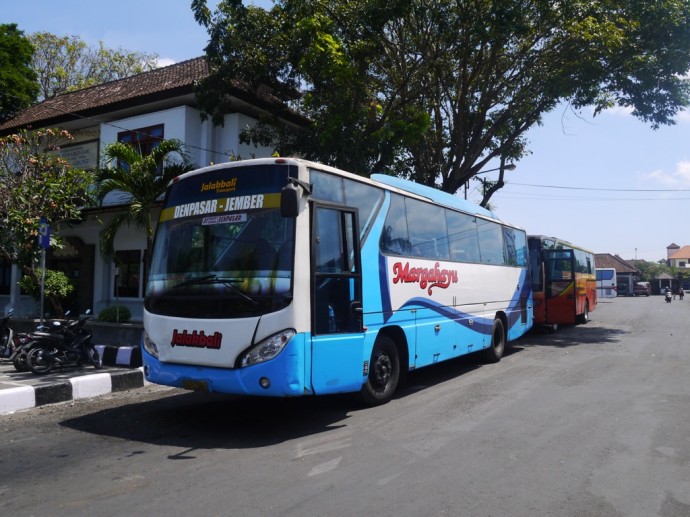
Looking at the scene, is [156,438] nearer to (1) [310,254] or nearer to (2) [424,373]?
(1) [310,254]

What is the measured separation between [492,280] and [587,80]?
7.76 m

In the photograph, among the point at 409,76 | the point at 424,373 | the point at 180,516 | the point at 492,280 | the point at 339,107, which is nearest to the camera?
the point at 180,516

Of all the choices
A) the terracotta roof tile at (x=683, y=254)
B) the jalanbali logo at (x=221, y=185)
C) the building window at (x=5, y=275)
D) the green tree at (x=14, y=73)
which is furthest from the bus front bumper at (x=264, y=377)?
the terracotta roof tile at (x=683, y=254)

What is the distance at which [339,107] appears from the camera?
565 inches

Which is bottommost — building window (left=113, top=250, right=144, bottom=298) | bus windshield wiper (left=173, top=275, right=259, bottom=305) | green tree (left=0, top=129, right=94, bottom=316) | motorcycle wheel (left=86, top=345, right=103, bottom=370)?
motorcycle wheel (left=86, top=345, right=103, bottom=370)

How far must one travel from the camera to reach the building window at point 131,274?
1825 centimetres

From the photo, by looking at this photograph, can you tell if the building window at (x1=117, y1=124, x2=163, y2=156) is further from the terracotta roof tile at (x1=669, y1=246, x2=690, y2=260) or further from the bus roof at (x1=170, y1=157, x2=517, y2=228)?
the terracotta roof tile at (x1=669, y1=246, x2=690, y2=260)

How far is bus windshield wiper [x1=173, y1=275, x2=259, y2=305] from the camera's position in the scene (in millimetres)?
6043

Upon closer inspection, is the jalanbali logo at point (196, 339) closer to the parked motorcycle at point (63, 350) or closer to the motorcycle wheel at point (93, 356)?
the parked motorcycle at point (63, 350)

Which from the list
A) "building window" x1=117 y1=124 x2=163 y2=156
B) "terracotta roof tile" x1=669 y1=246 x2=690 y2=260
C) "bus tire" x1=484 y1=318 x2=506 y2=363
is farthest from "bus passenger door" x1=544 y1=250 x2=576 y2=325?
"terracotta roof tile" x1=669 y1=246 x2=690 y2=260

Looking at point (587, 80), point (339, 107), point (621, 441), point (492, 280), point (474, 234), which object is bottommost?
point (621, 441)

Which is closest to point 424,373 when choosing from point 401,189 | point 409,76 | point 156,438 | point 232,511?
point 401,189

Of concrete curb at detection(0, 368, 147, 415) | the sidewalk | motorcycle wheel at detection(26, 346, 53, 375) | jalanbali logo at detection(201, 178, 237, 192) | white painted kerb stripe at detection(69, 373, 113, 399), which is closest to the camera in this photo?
jalanbali logo at detection(201, 178, 237, 192)

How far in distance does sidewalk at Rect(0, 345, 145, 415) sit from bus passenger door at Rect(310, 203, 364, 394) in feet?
14.4
